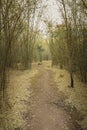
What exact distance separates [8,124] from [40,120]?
90 centimetres

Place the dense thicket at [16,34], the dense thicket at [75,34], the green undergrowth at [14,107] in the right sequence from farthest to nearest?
the dense thicket at [75,34], the dense thicket at [16,34], the green undergrowth at [14,107]

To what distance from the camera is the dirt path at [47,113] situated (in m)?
5.56

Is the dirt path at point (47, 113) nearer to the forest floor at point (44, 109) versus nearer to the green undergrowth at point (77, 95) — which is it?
the forest floor at point (44, 109)

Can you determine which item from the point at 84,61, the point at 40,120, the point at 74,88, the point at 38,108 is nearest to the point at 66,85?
the point at 74,88

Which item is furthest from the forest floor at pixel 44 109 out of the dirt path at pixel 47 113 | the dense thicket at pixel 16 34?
the dense thicket at pixel 16 34

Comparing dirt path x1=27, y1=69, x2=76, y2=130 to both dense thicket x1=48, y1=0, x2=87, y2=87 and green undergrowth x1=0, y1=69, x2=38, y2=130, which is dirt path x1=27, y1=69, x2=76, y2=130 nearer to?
green undergrowth x1=0, y1=69, x2=38, y2=130

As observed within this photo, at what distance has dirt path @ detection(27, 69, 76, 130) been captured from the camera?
18.2ft

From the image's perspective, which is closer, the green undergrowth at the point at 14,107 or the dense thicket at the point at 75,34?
the green undergrowth at the point at 14,107

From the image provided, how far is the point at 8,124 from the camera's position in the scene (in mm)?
5441

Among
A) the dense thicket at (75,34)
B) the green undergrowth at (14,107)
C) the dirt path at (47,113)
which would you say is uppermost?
the dense thicket at (75,34)

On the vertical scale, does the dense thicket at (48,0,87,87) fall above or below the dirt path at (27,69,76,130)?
above

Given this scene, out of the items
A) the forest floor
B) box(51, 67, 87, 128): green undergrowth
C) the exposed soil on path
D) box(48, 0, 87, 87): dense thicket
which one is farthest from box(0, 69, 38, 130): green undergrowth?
box(48, 0, 87, 87): dense thicket

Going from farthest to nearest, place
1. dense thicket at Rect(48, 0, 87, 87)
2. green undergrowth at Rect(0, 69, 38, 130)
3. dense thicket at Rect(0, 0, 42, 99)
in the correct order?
dense thicket at Rect(48, 0, 87, 87) → dense thicket at Rect(0, 0, 42, 99) → green undergrowth at Rect(0, 69, 38, 130)

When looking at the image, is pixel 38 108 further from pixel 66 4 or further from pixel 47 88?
pixel 66 4
